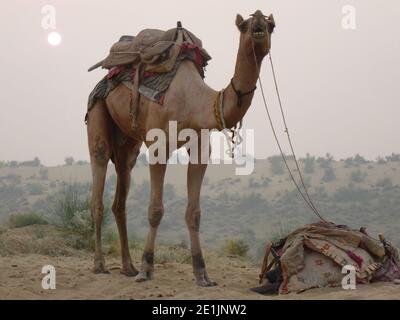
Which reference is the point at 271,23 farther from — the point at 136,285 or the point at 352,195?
the point at 352,195

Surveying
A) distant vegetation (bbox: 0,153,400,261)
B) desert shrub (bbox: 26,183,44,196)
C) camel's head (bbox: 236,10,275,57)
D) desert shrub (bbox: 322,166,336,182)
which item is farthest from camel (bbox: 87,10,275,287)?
desert shrub (bbox: 26,183,44,196)

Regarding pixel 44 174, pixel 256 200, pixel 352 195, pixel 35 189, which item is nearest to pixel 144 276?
pixel 256 200

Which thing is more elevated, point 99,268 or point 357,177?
point 357,177

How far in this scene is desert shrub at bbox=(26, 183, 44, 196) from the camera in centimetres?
4341

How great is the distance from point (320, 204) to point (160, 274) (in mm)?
26339

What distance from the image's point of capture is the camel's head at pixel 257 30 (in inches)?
286

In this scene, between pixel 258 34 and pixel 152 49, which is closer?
pixel 258 34

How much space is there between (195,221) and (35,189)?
37.0 meters

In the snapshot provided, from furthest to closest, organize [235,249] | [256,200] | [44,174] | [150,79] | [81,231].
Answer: [44,174] < [256,200] < [235,249] < [81,231] < [150,79]

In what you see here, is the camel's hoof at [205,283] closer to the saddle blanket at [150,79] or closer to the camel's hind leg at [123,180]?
the camel's hind leg at [123,180]

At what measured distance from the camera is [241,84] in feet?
24.7

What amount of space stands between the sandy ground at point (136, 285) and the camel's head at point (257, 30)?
2.72 m

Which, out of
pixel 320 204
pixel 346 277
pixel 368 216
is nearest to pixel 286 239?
pixel 346 277

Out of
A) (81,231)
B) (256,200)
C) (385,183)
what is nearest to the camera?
(81,231)
